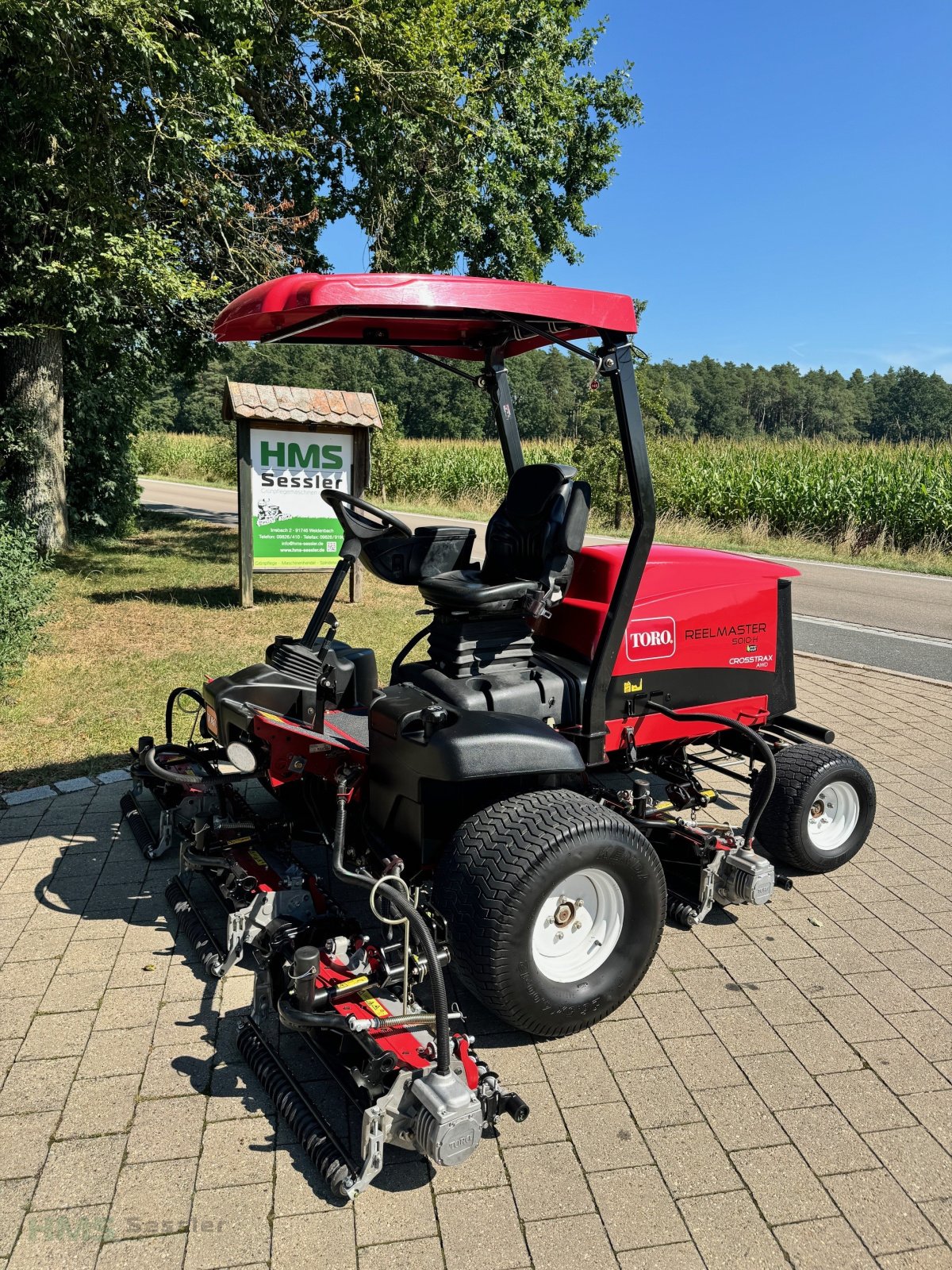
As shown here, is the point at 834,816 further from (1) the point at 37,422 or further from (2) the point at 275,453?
(1) the point at 37,422

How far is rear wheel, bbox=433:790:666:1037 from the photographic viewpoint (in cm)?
260

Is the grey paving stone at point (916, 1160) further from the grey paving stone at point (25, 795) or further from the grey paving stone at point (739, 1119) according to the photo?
the grey paving stone at point (25, 795)

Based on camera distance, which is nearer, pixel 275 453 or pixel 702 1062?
pixel 702 1062

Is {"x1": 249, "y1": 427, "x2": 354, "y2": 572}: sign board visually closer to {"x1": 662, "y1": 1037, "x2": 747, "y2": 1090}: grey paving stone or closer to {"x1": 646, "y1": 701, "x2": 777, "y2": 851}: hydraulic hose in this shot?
{"x1": 646, "y1": 701, "x2": 777, "y2": 851}: hydraulic hose

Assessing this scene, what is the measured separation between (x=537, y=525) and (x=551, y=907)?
1.38m

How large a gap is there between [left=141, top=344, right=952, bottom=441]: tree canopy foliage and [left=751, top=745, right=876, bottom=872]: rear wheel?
41567 millimetres

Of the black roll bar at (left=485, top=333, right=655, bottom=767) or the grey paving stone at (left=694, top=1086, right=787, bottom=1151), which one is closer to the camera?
the grey paving stone at (left=694, top=1086, right=787, bottom=1151)

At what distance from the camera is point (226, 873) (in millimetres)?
3180

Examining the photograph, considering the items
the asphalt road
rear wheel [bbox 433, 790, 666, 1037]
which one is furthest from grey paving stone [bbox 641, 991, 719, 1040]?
the asphalt road

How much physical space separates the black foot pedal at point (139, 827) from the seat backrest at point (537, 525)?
181 centimetres

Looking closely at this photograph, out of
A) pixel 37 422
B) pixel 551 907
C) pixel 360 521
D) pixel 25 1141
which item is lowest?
pixel 25 1141

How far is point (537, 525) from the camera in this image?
3410 millimetres

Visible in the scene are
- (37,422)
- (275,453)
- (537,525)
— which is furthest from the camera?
(37,422)

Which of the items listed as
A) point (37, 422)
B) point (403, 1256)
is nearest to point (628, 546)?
point (403, 1256)
